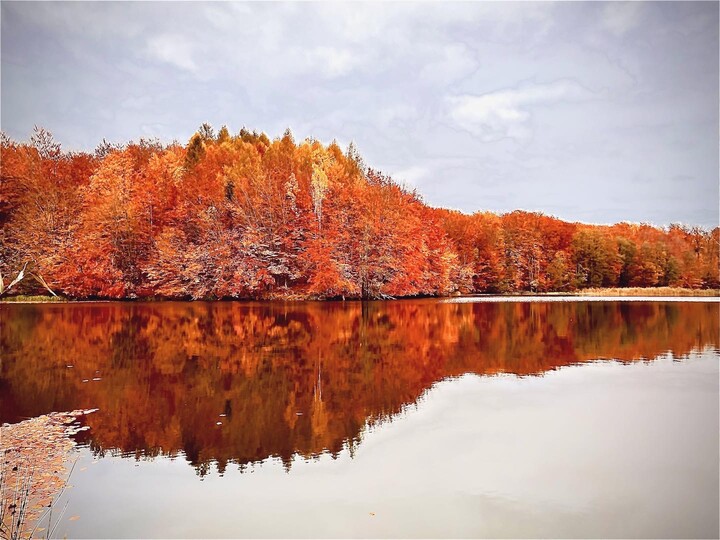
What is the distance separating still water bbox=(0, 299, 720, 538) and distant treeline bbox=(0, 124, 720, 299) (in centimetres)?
3473

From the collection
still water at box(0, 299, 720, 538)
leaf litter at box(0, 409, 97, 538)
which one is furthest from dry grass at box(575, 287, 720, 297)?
leaf litter at box(0, 409, 97, 538)

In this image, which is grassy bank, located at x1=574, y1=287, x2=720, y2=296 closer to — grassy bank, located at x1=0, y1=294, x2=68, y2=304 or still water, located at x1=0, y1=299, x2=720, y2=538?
still water, located at x1=0, y1=299, x2=720, y2=538

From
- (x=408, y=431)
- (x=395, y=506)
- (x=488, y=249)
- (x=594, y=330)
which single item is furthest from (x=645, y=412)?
(x=488, y=249)

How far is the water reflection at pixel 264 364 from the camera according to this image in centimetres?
1094

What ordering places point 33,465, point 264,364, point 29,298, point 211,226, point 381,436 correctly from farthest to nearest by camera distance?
point 211,226 → point 29,298 → point 264,364 → point 381,436 → point 33,465

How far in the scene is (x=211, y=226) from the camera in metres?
59.7

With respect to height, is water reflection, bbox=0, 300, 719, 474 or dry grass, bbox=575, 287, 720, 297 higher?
dry grass, bbox=575, 287, 720, 297

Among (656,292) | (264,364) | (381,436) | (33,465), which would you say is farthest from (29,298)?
(656,292)

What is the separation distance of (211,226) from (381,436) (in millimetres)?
52671

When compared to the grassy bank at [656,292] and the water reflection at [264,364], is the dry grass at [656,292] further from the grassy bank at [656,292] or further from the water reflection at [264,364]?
the water reflection at [264,364]

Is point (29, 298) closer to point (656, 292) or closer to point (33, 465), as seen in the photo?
point (33, 465)

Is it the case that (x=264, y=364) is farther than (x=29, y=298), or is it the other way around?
(x=29, y=298)

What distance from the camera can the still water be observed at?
7.33 m

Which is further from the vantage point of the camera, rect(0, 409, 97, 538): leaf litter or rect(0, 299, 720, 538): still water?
rect(0, 299, 720, 538): still water
